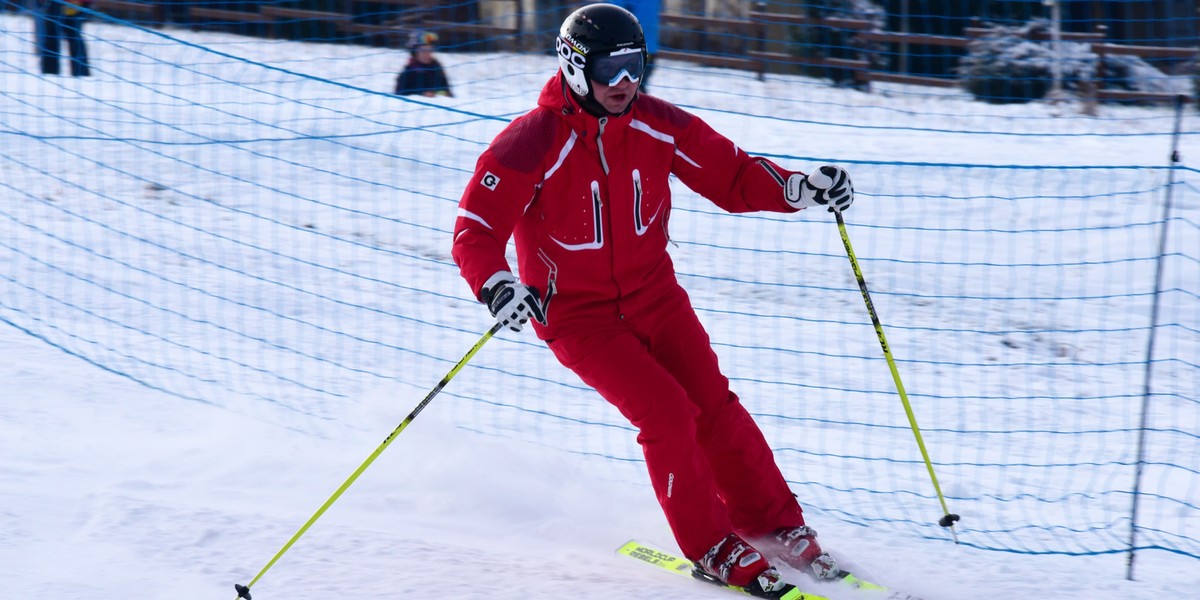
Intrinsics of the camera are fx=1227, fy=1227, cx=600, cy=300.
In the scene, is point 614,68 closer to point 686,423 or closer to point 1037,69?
point 686,423

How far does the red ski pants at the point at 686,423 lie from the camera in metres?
3.42

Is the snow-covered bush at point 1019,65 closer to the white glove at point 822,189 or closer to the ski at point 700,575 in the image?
the white glove at point 822,189

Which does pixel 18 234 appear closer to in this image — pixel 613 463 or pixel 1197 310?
pixel 613 463

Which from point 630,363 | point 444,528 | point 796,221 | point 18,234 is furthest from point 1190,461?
point 18,234

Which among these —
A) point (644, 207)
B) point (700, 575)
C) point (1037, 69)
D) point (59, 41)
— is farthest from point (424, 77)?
point (700, 575)

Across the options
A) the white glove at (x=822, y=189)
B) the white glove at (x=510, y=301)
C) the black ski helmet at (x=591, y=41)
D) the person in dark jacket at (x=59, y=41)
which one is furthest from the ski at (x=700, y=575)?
the person in dark jacket at (x=59, y=41)

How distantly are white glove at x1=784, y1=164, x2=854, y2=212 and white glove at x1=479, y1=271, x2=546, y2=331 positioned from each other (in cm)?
89

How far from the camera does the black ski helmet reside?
10.9 feet

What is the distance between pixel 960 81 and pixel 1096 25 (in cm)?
133

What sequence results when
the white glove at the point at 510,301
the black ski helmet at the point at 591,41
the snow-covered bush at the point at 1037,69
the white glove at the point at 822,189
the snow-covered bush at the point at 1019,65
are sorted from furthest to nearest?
1. the snow-covered bush at the point at 1019,65
2. the snow-covered bush at the point at 1037,69
3. the white glove at the point at 822,189
4. the black ski helmet at the point at 591,41
5. the white glove at the point at 510,301

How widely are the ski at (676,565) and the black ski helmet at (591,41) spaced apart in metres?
1.36

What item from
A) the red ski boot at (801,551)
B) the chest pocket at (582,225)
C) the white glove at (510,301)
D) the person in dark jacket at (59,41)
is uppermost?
the person in dark jacket at (59,41)

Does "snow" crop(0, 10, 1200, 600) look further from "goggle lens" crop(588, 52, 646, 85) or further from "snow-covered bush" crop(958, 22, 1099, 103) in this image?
"snow-covered bush" crop(958, 22, 1099, 103)

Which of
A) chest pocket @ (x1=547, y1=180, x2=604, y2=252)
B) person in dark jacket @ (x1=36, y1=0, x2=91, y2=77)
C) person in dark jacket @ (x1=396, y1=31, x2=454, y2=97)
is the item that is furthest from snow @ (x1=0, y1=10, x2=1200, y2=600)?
person in dark jacket @ (x1=36, y1=0, x2=91, y2=77)
